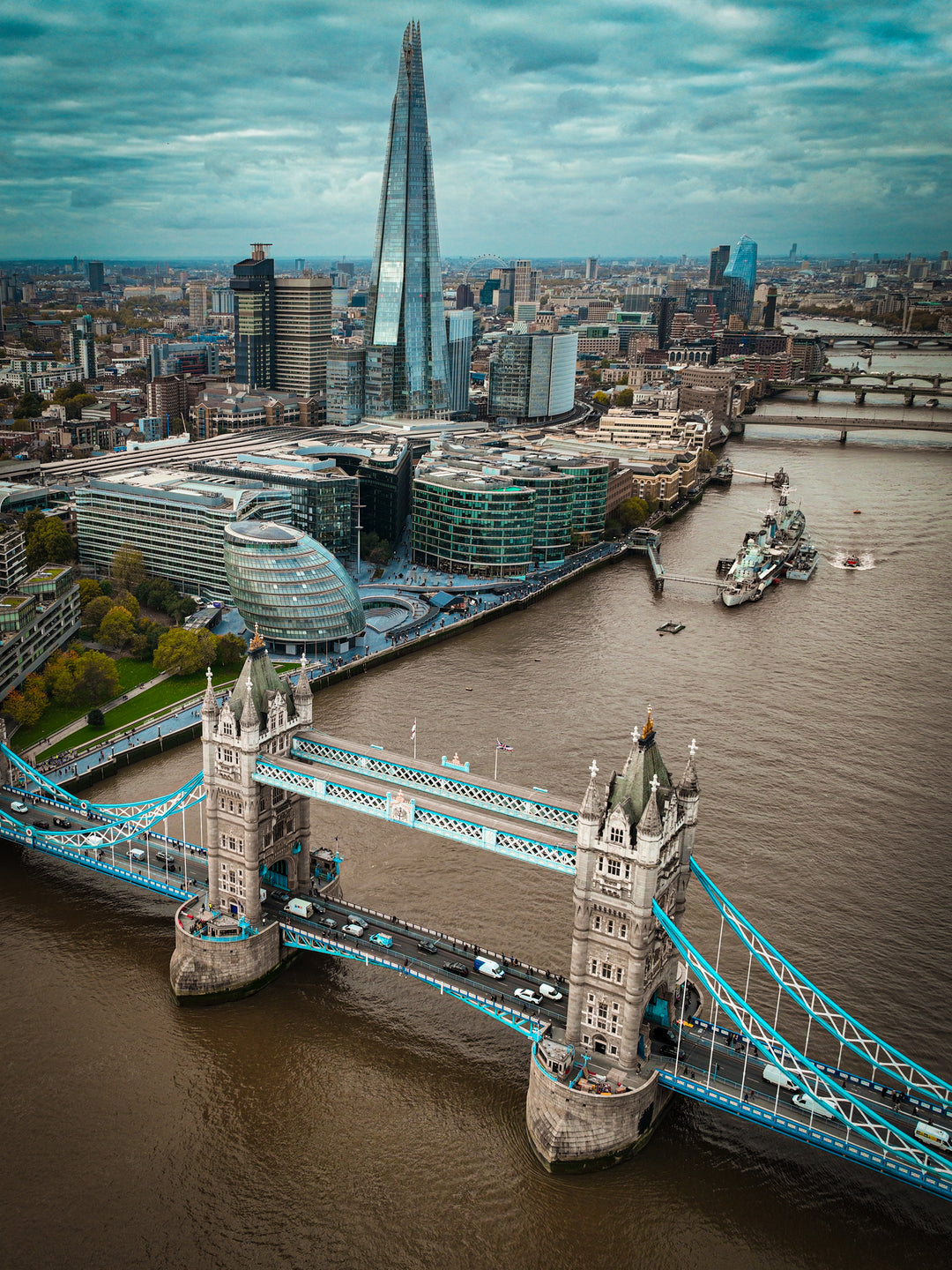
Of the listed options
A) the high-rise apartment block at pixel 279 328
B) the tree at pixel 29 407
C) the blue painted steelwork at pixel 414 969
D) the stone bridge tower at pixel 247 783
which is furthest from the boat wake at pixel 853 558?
the tree at pixel 29 407

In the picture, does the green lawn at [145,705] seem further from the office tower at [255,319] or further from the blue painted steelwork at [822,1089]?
the office tower at [255,319]

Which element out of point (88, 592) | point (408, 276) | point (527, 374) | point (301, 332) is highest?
point (408, 276)

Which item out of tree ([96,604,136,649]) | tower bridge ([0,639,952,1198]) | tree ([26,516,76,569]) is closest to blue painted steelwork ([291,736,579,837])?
tower bridge ([0,639,952,1198])

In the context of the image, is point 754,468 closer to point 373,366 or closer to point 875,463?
point 875,463

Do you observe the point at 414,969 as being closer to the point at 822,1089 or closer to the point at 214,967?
the point at 214,967

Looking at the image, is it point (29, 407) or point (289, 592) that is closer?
point (289, 592)

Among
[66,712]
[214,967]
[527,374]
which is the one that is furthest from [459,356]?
[214,967]

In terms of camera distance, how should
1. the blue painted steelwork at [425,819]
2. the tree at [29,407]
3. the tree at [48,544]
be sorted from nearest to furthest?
the blue painted steelwork at [425,819], the tree at [48,544], the tree at [29,407]
